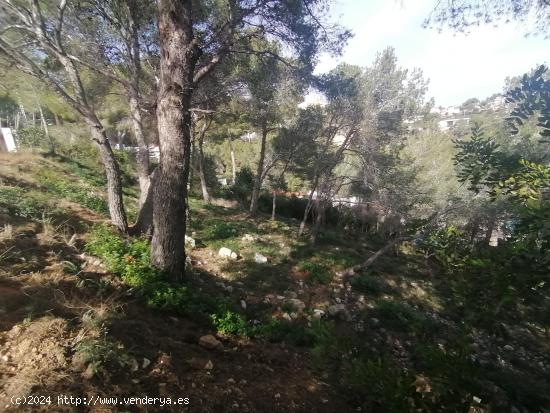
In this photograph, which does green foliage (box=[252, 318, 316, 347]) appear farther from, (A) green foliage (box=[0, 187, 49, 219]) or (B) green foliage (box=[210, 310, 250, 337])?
(A) green foliage (box=[0, 187, 49, 219])

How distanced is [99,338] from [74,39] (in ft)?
27.2

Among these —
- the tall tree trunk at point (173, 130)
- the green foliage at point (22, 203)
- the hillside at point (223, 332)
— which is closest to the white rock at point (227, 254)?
the hillside at point (223, 332)

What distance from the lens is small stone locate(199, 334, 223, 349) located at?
4.02 meters

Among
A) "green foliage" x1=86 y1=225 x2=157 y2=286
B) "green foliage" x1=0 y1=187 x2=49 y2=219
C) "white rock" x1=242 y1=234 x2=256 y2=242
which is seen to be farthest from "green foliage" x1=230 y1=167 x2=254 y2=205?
"green foliage" x1=86 y1=225 x2=157 y2=286

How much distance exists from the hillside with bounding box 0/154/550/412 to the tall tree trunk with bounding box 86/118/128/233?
1.70ft

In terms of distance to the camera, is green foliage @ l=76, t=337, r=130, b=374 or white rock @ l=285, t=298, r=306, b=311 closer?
green foliage @ l=76, t=337, r=130, b=374

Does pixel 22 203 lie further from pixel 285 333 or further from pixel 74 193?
pixel 285 333

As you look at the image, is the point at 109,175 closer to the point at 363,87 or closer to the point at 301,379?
the point at 301,379

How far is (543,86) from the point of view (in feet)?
9.57

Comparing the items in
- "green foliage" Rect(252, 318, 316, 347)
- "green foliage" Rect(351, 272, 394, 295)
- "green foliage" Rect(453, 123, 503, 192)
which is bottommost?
"green foliage" Rect(351, 272, 394, 295)

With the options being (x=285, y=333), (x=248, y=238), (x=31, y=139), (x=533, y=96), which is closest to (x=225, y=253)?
(x=248, y=238)

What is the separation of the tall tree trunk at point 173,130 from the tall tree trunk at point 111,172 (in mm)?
2320

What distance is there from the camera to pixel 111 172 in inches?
264

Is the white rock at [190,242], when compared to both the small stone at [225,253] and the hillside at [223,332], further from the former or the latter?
the small stone at [225,253]
